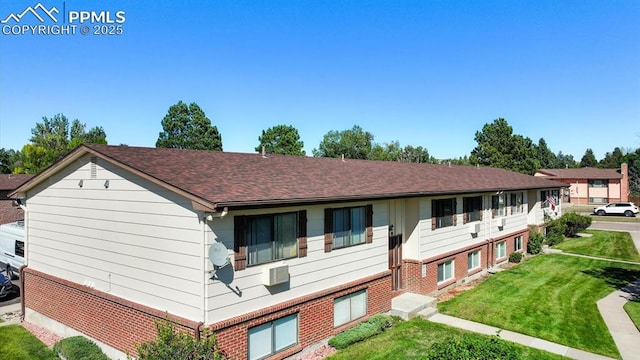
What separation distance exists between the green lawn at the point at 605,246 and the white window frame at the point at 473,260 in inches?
402

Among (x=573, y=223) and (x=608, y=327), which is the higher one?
(x=573, y=223)

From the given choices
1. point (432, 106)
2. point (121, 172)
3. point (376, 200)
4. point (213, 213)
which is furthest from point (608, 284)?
point (432, 106)

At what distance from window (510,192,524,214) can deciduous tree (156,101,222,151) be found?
52.9 metres

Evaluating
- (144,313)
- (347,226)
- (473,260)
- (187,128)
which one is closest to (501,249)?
(473,260)

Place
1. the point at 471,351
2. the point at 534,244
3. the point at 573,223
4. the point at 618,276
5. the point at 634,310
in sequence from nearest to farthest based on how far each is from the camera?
the point at 471,351 < the point at 634,310 < the point at 618,276 < the point at 534,244 < the point at 573,223

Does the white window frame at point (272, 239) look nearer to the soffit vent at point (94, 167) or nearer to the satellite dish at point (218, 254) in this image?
the satellite dish at point (218, 254)

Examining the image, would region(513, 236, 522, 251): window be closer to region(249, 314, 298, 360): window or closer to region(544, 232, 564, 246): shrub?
region(544, 232, 564, 246): shrub

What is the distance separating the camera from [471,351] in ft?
21.6

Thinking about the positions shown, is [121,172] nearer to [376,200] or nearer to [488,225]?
[376,200]

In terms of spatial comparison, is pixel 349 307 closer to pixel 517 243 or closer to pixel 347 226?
pixel 347 226

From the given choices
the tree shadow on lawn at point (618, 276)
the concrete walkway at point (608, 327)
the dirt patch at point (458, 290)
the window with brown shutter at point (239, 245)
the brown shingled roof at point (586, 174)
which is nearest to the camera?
the window with brown shutter at point (239, 245)

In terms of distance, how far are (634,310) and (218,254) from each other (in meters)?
14.7

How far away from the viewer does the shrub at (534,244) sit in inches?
938

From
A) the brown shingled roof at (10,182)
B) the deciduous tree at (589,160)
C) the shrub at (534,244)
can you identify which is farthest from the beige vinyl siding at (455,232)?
the deciduous tree at (589,160)
